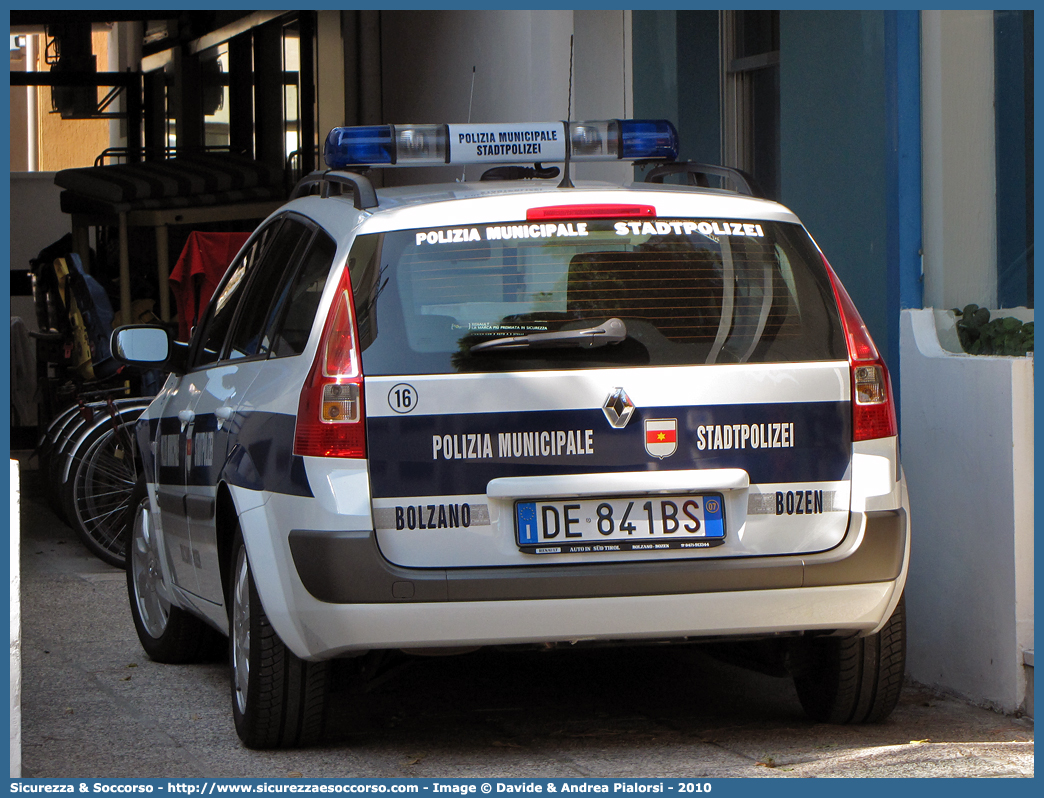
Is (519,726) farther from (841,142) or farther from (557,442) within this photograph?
(841,142)

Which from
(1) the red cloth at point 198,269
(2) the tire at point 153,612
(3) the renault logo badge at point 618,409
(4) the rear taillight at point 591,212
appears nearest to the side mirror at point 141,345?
(2) the tire at point 153,612

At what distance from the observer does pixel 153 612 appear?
6.68 m

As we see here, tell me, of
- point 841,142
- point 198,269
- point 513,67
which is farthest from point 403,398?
point 198,269

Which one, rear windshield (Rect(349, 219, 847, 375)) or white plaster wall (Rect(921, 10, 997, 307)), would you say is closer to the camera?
rear windshield (Rect(349, 219, 847, 375))

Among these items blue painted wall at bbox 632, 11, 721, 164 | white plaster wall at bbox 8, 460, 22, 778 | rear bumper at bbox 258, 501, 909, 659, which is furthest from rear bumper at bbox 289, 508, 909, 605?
blue painted wall at bbox 632, 11, 721, 164

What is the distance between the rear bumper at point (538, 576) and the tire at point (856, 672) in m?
0.45

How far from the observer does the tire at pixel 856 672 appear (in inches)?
192

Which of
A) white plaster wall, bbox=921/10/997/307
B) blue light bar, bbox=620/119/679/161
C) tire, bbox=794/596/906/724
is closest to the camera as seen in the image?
tire, bbox=794/596/906/724

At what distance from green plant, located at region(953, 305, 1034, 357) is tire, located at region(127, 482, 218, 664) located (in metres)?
3.22

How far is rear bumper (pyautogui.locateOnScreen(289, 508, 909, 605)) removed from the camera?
4289 mm

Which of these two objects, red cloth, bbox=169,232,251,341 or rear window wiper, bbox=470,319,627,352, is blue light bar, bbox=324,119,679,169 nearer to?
rear window wiper, bbox=470,319,627,352

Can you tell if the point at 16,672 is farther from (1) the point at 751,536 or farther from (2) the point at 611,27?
(2) the point at 611,27

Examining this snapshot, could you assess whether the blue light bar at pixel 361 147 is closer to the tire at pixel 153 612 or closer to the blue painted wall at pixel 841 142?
the tire at pixel 153 612

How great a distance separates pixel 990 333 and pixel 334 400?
280 cm
